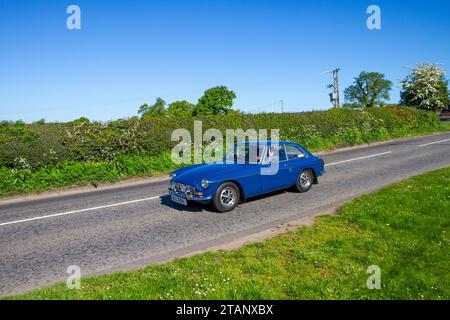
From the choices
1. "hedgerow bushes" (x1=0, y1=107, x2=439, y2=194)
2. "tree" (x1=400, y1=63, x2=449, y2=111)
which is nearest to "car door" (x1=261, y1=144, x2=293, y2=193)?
"hedgerow bushes" (x1=0, y1=107, x2=439, y2=194)

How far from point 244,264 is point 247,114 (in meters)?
13.8

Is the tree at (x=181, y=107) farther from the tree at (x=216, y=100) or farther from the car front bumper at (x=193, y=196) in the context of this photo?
the car front bumper at (x=193, y=196)

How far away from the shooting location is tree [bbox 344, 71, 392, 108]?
83.0 metres

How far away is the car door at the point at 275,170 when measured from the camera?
8.23 metres

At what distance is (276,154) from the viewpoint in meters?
8.58

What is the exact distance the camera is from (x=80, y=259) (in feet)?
17.7

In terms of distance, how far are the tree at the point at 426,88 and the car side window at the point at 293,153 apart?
96.4ft

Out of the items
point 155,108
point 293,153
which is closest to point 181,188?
point 293,153

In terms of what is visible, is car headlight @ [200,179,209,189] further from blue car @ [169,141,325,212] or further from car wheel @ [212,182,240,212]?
car wheel @ [212,182,240,212]

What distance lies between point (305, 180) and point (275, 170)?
A: 1.50 meters

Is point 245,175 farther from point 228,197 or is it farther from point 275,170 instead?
point 275,170

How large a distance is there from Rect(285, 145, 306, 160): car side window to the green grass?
279cm

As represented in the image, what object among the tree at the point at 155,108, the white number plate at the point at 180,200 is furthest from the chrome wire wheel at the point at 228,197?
the tree at the point at 155,108
